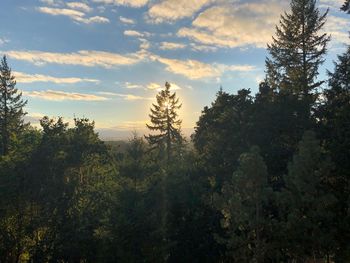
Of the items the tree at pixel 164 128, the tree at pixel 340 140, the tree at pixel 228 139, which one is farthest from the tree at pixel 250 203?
the tree at pixel 164 128

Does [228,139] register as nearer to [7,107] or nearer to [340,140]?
[340,140]

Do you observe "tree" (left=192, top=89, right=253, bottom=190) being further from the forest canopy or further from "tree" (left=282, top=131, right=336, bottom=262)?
"tree" (left=282, top=131, right=336, bottom=262)

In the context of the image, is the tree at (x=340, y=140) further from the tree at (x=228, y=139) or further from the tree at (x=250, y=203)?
the tree at (x=228, y=139)

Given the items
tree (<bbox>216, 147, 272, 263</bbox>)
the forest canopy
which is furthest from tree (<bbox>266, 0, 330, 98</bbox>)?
tree (<bbox>216, 147, 272, 263</bbox>)

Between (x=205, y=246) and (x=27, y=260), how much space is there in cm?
1368

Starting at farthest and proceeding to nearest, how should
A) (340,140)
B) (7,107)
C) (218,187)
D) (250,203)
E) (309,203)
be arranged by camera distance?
(7,107), (218,187), (340,140), (250,203), (309,203)

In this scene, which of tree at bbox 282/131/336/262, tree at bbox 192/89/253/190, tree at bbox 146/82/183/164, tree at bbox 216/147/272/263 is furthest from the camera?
tree at bbox 146/82/183/164

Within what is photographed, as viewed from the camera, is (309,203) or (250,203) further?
(250,203)

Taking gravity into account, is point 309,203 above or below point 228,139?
below

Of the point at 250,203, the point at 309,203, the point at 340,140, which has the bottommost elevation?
the point at 250,203

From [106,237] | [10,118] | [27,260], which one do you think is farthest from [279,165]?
[10,118]

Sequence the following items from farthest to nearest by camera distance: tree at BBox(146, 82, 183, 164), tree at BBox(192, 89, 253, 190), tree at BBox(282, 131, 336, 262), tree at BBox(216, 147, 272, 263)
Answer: tree at BBox(146, 82, 183, 164) < tree at BBox(192, 89, 253, 190) < tree at BBox(216, 147, 272, 263) < tree at BBox(282, 131, 336, 262)

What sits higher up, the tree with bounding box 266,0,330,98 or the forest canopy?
the tree with bounding box 266,0,330,98

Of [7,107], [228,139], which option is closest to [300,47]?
[228,139]
